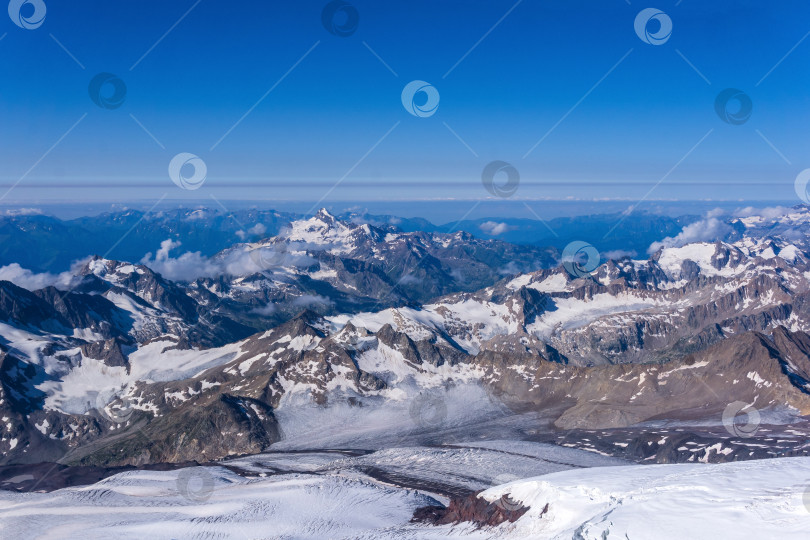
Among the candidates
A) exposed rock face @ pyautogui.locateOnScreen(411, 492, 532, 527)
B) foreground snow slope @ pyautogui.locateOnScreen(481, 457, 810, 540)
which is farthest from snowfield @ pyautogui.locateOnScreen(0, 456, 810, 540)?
exposed rock face @ pyautogui.locateOnScreen(411, 492, 532, 527)

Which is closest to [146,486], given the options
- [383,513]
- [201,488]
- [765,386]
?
[201,488]

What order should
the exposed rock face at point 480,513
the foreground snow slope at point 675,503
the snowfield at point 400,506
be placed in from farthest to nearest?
the exposed rock face at point 480,513 < the snowfield at point 400,506 < the foreground snow slope at point 675,503

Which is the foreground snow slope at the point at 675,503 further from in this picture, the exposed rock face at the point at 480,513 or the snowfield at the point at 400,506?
the exposed rock face at the point at 480,513

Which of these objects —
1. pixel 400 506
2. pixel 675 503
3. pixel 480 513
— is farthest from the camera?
pixel 400 506

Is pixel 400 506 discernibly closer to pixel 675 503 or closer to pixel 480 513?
pixel 480 513

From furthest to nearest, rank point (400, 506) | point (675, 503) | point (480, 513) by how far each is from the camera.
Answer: point (400, 506) → point (480, 513) → point (675, 503)

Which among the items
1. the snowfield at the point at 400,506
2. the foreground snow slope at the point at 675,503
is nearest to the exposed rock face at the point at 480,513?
the snowfield at the point at 400,506

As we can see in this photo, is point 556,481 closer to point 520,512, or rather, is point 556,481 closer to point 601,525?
point 520,512

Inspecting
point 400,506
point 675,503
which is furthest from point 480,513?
point 400,506

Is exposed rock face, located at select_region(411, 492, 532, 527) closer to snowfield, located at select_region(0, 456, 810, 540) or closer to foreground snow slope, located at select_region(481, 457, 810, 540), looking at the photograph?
snowfield, located at select_region(0, 456, 810, 540)
